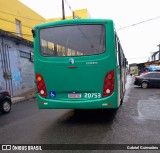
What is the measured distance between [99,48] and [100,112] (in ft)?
10.5

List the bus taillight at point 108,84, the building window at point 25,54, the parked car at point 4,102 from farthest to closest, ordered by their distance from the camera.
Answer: the building window at point 25,54 → the parked car at point 4,102 → the bus taillight at point 108,84

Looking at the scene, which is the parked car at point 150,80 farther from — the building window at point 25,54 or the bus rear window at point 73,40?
the bus rear window at point 73,40

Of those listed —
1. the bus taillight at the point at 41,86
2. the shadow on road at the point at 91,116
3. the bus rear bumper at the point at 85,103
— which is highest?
the bus taillight at the point at 41,86

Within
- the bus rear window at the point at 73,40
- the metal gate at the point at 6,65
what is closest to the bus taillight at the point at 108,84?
the bus rear window at the point at 73,40

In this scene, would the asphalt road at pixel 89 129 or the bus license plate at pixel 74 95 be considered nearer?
the asphalt road at pixel 89 129

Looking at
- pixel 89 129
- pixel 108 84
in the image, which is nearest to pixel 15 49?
pixel 108 84

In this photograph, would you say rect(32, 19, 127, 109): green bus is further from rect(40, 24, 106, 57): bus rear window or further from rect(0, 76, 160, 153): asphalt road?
rect(0, 76, 160, 153): asphalt road

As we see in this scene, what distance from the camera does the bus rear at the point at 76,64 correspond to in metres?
6.31

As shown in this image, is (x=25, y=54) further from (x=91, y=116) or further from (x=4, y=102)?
(x=91, y=116)

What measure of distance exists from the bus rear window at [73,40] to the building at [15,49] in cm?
1119

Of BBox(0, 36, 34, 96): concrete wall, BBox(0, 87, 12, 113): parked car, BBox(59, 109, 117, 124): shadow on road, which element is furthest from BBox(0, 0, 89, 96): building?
BBox(59, 109, 117, 124): shadow on road

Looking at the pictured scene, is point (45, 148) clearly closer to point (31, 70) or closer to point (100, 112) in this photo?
point (100, 112)

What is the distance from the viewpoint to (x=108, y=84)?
6.34m

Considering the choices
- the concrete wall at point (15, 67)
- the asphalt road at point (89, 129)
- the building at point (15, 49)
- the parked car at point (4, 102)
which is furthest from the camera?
the building at point (15, 49)
